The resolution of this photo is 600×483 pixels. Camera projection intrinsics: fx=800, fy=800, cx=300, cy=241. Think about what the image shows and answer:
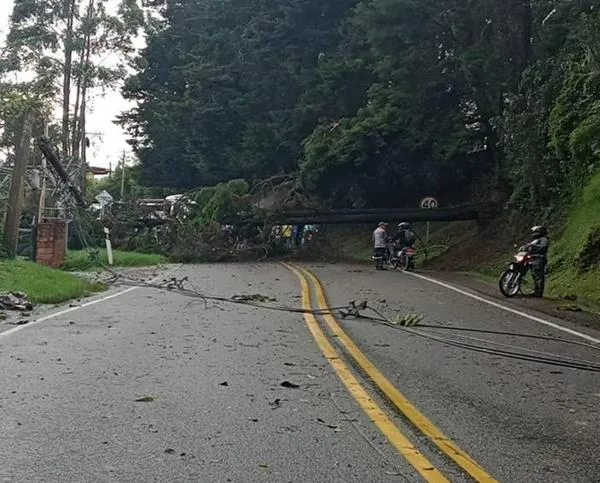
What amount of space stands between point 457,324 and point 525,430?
616 centimetres

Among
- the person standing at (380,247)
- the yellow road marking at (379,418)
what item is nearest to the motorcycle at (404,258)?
the person standing at (380,247)

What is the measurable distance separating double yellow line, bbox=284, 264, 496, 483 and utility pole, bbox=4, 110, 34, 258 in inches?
529

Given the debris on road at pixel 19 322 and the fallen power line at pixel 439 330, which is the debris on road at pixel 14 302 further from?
the fallen power line at pixel 439 330

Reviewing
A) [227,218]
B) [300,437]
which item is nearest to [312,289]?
[300,437]

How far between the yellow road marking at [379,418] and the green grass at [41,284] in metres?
7.02

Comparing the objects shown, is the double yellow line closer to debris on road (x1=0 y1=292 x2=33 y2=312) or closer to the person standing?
debris on road (x1=0 y1=292 x2=33 y2=312)

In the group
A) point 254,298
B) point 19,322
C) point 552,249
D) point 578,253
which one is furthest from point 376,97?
point 19,322

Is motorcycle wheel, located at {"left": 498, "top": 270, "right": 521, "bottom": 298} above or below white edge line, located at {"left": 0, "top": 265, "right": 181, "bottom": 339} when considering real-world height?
above

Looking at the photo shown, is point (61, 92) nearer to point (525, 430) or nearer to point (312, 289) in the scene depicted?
point (312, 289)

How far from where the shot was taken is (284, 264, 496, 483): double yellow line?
4812 mm

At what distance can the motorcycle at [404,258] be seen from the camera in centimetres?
2548

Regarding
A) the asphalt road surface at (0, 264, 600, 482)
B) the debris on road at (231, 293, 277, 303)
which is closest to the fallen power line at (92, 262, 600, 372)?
the debris on road at (231, 293, 277, 303)

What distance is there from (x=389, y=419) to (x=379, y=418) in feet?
0.25

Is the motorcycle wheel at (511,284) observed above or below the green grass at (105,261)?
above
